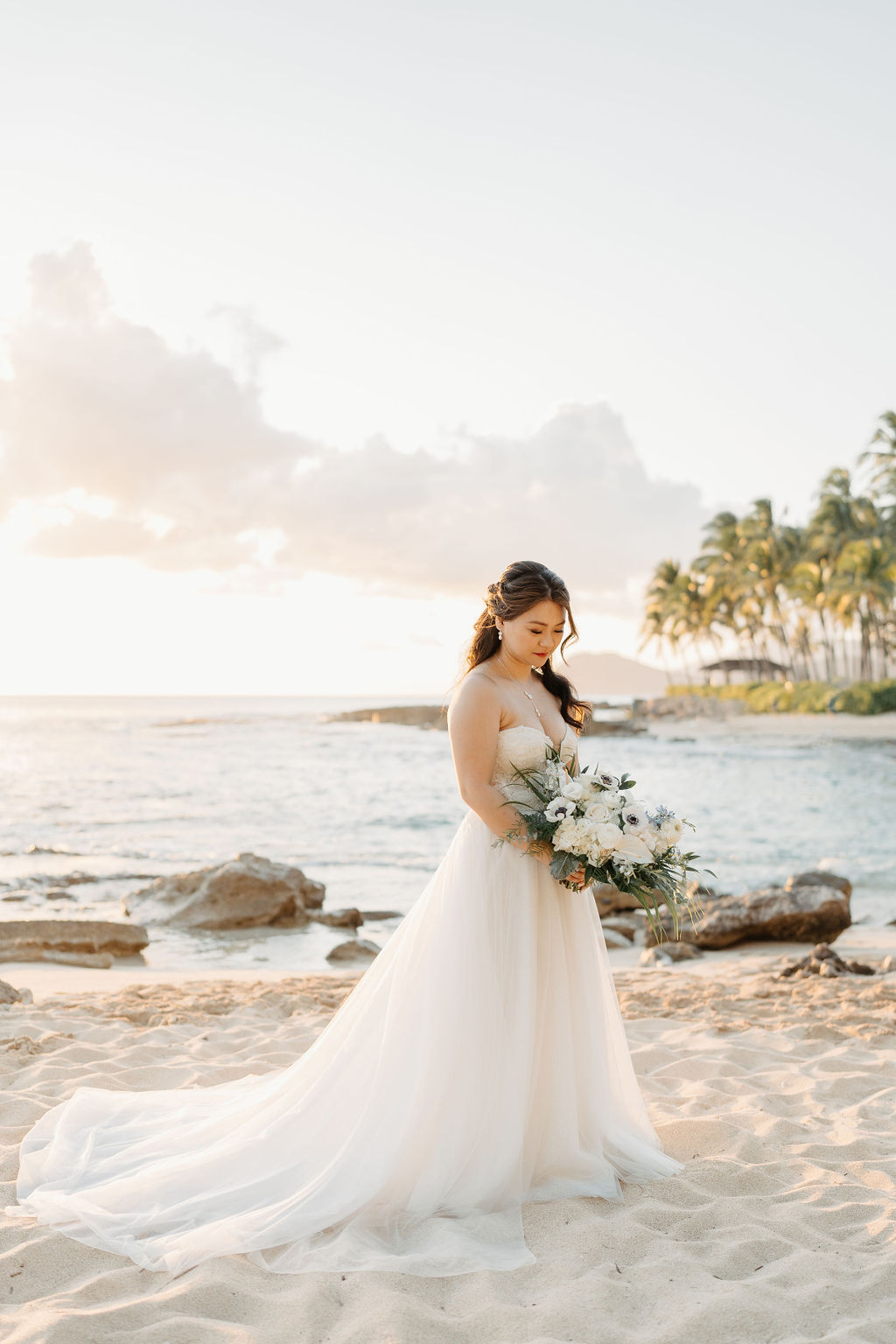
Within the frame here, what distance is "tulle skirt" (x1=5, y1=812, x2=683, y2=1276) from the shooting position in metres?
3.17

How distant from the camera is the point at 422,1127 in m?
3.43

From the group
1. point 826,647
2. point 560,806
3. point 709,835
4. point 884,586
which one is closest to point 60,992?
point 560,806

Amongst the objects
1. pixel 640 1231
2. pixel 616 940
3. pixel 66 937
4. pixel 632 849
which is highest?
pixel 632 849

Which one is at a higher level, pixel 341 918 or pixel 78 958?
pixel 78 958

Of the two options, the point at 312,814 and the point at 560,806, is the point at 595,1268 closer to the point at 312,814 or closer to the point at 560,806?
the point at 560,806

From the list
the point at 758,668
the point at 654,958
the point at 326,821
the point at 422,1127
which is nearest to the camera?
the point at 422,1127

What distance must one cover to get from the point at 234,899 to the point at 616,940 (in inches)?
160

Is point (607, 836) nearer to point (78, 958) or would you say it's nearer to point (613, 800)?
point (613, 800)

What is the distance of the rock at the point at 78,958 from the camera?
8.26 m

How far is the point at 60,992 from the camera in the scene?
7.05 metres

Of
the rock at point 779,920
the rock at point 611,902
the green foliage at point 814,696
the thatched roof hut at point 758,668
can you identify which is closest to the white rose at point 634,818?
the rock at point 779,920

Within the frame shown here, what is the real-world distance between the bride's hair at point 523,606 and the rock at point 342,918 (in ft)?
22.3

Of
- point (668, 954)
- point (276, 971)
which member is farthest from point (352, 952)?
point (668, 954)

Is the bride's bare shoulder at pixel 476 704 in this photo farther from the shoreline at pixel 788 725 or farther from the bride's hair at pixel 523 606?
the shoreline at pixel 788 725
